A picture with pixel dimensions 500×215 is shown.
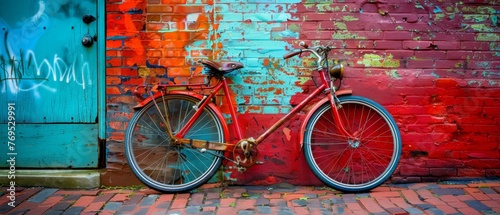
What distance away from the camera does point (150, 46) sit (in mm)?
4398

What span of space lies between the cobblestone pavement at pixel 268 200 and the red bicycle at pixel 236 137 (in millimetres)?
164

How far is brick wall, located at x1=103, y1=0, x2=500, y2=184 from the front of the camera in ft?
14.4

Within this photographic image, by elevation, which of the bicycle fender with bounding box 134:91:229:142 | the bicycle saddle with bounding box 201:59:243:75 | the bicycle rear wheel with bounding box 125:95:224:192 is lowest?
the bicycle rear wheel with bounding box 125:95:224:192

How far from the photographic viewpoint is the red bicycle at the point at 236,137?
416 cm

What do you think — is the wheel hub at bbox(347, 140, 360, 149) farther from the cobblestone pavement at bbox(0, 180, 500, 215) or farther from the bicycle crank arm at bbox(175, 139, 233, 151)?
the bicycle crank arm at bbox(175, 139, 233, 151)

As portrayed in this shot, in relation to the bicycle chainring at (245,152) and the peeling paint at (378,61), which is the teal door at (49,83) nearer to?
the bicycle chainring at (245,152)

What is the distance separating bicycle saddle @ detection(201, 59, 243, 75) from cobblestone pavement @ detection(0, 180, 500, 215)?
1097mm

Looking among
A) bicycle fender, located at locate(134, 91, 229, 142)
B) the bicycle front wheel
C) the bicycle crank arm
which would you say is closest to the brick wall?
the bicycle front wheel

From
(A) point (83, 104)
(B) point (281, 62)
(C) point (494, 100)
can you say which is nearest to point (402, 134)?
(C) point (494, 100)

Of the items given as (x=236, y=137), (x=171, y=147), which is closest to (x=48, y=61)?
(x=171, y=147)

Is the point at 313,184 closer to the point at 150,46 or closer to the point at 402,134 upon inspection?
the point at 402,134

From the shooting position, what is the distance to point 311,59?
4402 millimetres

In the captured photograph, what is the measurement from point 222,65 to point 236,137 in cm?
68

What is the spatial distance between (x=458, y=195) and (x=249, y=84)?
81.2 inches
